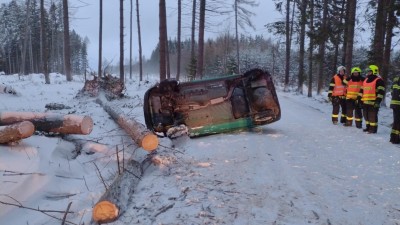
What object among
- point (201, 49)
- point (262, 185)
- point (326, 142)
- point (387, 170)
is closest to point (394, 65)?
point (201, 49)

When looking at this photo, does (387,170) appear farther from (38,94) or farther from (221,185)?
(38,94)

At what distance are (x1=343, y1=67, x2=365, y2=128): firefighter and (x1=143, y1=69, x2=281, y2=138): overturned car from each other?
9.30 feet

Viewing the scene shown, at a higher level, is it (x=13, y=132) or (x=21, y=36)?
(x=21, y=36)

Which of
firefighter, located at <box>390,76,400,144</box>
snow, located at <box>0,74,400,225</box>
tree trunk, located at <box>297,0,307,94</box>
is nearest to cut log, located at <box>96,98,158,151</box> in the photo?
snow, located at <box>0,74,400,225</box>

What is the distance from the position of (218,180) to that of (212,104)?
12.8 feet

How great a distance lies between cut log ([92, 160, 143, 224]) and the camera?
13.1ft

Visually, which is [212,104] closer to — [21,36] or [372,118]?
[372,118]

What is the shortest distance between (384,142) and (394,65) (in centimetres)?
1085

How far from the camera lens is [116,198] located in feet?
14.0

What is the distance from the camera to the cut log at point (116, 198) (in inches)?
157

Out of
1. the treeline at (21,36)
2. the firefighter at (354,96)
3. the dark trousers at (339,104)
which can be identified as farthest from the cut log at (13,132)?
the treeline at (21,36)

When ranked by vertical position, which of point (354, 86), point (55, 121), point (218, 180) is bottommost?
point (218, 180)

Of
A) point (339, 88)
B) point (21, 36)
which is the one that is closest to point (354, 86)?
point (339, 88)

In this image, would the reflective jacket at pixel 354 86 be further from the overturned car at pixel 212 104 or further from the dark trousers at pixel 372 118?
the overturned car at pixel 212 104
